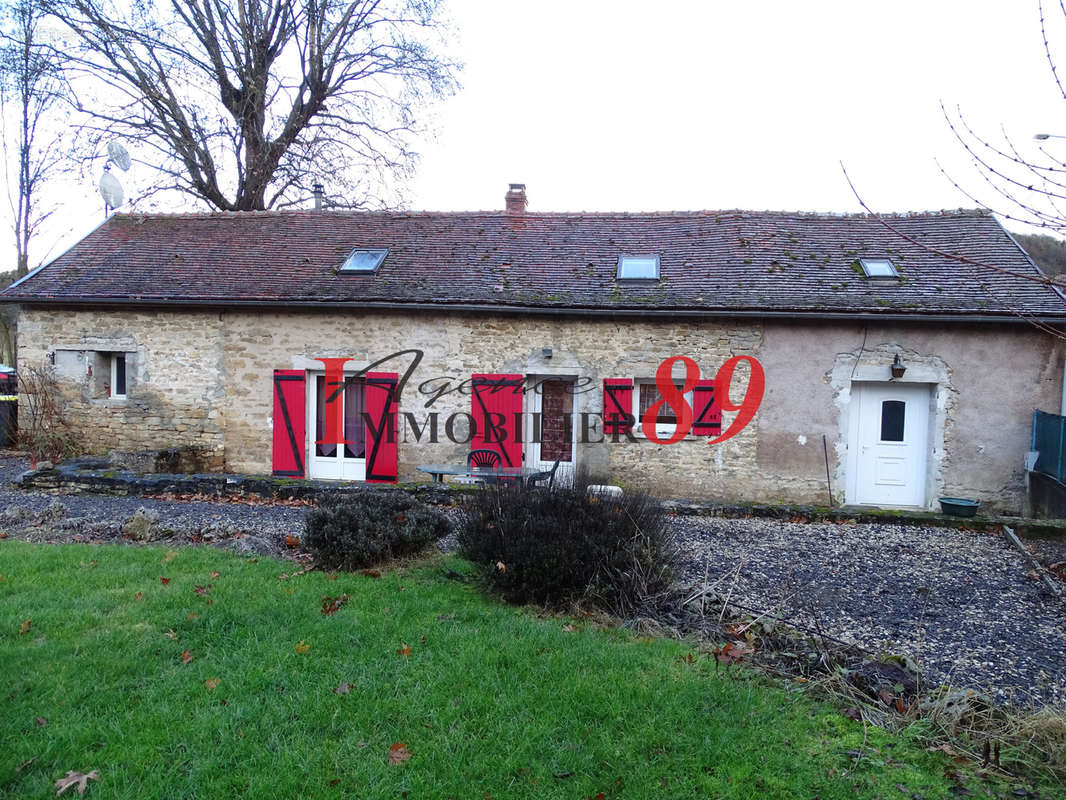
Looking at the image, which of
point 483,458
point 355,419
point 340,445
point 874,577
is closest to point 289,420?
point 340,445

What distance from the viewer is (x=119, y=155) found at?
48.7ft

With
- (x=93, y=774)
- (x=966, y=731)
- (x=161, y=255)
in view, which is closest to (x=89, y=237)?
(x=161, y=255)

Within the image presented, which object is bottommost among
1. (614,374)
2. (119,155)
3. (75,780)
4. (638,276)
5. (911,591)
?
(911,591)

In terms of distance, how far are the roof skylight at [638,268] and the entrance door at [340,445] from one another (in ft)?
15.6

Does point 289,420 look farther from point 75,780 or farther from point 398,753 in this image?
point 398,753

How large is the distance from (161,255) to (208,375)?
9.47ft

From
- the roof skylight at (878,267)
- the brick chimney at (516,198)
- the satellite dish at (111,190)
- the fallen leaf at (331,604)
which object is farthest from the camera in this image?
the satellite dish at (111,190)

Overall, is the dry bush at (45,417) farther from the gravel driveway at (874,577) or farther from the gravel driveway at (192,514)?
the gravel driveway at (874,577)

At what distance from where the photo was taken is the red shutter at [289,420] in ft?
34.0

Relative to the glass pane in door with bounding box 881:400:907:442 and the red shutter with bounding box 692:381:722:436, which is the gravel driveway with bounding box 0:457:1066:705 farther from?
the glass pane in door with bounding box 881:400:907:442

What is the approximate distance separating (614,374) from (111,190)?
453 inches

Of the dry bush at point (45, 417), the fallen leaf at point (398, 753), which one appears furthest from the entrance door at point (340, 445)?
the fallen leaf at point (398, 753)

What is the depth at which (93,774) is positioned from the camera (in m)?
2.51

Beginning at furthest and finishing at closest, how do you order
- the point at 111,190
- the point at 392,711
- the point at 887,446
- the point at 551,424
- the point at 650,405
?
the point at 111,190, the point at 551,424, the point at 650,405, the point at 887,446, the point at 392,711
